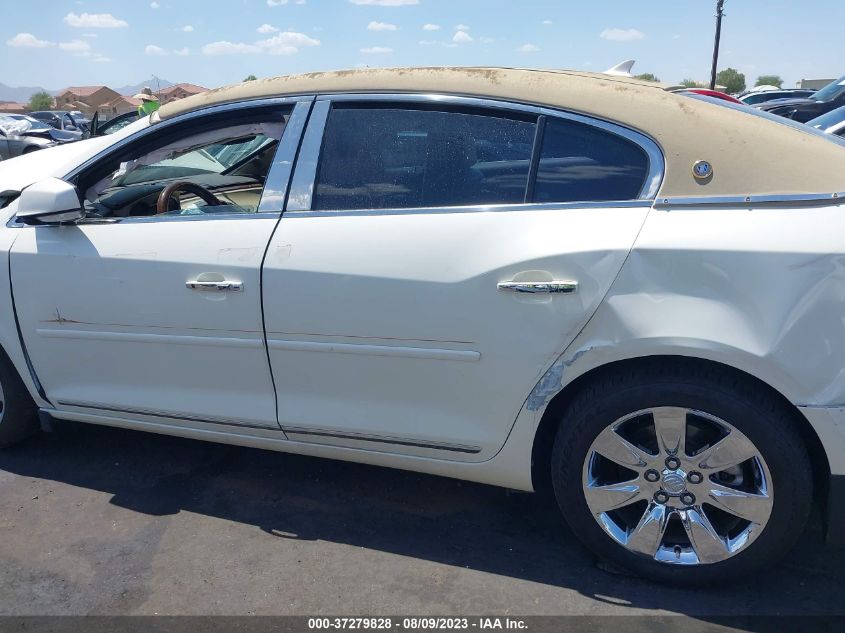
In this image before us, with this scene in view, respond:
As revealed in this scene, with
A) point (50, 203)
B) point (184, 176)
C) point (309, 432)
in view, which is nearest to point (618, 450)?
point (309, 432)

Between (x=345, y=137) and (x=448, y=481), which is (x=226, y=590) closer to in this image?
(x=448, y=481)

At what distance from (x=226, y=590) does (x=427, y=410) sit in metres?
0.96

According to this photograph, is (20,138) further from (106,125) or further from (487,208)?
(487,208)

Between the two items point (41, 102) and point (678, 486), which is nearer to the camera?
point (678, 486)

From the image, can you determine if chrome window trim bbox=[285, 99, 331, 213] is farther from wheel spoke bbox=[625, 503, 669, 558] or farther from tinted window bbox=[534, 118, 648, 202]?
wheel spoke bbox=[625, 503, 669, 558]

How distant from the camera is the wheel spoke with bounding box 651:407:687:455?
7.61 ft

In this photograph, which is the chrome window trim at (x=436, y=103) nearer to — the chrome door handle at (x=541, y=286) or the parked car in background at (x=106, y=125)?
the chrome door handle at (x=541, y=286)

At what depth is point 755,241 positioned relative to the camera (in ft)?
7.11

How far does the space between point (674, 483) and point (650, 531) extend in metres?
0.20

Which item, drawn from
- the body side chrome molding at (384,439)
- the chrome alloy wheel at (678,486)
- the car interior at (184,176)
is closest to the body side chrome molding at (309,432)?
the body side chrome molding at (384,439)

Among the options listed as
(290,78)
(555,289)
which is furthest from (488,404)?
(290,78)

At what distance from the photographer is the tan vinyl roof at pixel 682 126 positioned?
2242 millimetres

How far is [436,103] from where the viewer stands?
8.64 ft

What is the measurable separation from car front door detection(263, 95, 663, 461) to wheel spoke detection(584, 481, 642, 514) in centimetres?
36
